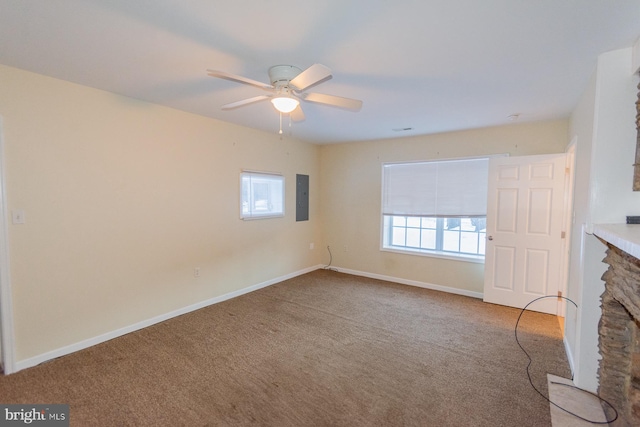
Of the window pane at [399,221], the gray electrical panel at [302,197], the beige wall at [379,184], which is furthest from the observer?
the gray electrical panel at [302,197]

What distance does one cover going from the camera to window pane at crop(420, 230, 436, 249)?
468 cm

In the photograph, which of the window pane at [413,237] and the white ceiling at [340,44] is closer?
the white ceiling at [340,44]

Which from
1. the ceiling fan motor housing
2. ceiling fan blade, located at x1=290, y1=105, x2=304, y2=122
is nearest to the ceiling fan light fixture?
the ceiling fan motor housing

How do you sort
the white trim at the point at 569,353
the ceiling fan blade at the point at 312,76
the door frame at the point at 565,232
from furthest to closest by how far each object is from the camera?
the door frame at the point at 565,232 < the white trim at the point at 569,353 < the ceiling fan blade at the point at 312,76

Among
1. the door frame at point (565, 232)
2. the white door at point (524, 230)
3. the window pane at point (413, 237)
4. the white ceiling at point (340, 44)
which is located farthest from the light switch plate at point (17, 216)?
the door frame at point (565, 232)

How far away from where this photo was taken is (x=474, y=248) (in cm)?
435

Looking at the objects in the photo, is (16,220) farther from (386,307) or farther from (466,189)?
(466,189)

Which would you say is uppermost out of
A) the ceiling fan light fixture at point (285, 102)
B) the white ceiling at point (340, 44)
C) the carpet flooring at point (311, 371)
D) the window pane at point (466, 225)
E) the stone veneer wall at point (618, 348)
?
the white ceiling at point (340, 44)

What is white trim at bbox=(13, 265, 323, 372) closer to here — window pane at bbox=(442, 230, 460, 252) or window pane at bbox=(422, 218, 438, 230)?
window pane at bbox=(422, 218, 438, 230)

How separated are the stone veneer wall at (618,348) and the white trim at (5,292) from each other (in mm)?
4330

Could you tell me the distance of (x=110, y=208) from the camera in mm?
2914

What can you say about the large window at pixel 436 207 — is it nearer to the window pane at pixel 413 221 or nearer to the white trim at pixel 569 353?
the window pane at pixel 413 221

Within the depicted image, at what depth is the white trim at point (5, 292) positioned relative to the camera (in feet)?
7.50

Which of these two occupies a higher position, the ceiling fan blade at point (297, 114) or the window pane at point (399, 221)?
the ceiling fan blade at point (297, 114)
